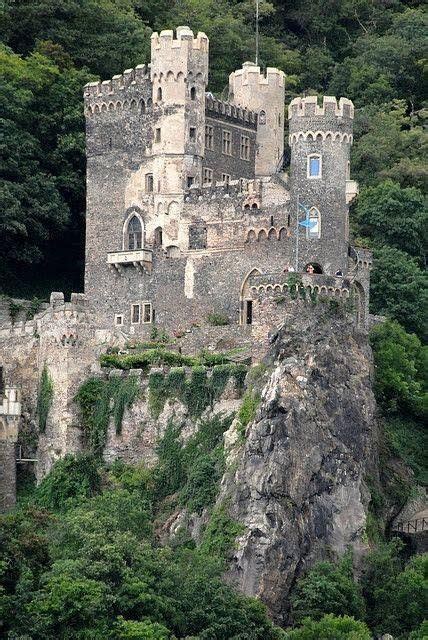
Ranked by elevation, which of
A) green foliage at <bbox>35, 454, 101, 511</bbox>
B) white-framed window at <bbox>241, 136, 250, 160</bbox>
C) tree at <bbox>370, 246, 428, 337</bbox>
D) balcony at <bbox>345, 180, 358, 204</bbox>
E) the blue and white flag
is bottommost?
green foliage at <bbox>35, 454, 101, 511</bbox>

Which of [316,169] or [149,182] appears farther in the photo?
[149,182]

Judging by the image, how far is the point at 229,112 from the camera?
341 feet

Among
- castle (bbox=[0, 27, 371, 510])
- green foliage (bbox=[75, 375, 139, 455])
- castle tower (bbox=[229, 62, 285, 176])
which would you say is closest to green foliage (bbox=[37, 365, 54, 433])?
castle (bbox=[0, 27, 371, 510])

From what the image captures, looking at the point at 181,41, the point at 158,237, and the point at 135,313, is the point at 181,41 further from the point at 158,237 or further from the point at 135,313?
the point at 135,313

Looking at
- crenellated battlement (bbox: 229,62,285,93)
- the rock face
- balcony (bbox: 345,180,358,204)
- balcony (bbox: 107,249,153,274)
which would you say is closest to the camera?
the rock face

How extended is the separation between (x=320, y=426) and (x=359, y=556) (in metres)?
4.64

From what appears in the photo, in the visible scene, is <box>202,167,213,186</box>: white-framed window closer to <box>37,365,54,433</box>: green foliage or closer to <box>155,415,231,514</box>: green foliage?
<box>37,365,54,433</box>: green foliage

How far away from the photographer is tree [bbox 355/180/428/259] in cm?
10950

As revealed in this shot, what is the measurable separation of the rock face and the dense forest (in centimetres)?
93

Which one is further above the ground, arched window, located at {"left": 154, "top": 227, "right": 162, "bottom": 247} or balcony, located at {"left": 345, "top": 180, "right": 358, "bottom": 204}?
balcony, located at {"left": 345, "top": 180, "right": 358, "bottom": 204}

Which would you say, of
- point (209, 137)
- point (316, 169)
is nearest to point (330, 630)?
point (316, 169)

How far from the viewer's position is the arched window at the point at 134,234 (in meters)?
103

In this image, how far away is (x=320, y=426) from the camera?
302 ft

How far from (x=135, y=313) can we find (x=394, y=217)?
13.8 metres
